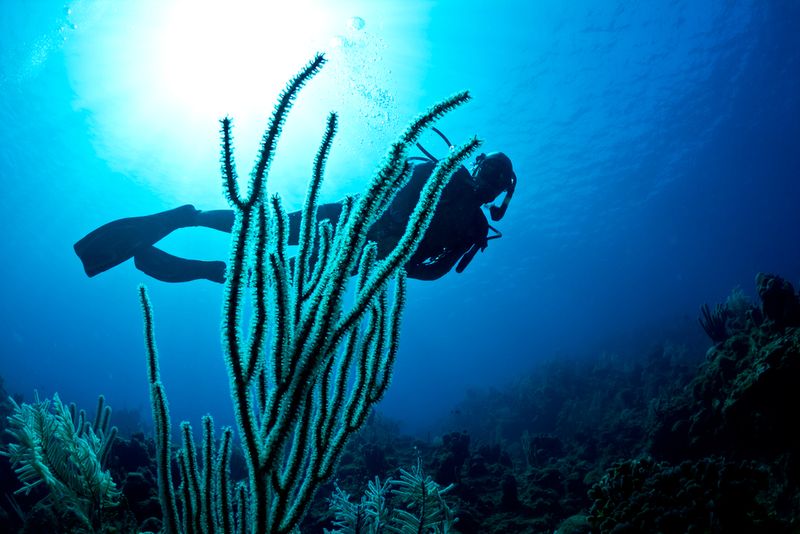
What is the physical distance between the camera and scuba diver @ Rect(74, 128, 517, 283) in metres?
5.07

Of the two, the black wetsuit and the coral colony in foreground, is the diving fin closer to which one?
the black wetsuit

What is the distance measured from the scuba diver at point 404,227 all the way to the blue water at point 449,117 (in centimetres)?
261

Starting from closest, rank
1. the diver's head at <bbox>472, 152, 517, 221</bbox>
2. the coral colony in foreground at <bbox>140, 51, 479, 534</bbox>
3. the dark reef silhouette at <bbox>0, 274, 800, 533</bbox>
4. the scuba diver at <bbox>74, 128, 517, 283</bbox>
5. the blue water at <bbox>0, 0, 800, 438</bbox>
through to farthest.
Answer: the coral colony in foreground at <bbox>140, 51, 479, 534</bbox>, the dark reef silhouette at <bbox>0, 274, 800, 533</bbox>, the scuba diver at <bbox>74, 128, 517, 283</bbox>, the diver's head at <bbox>472, 152, 517, 221</bbox>, the blue water at <bbox>0, 0, 800, 438</bbox>

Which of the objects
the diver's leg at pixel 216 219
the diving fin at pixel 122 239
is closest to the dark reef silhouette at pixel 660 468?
the diving fin at pixel 122 239

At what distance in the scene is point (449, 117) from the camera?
22.3 m

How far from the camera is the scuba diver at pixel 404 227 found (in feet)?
16.6

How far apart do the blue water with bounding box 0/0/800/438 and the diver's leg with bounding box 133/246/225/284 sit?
3.39 metres

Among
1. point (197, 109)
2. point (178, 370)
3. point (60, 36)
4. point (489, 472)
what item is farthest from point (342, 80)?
point (178, 370)

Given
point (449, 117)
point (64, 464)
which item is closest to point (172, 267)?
point (64, 464)

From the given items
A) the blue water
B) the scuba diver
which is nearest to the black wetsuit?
the scuba diver

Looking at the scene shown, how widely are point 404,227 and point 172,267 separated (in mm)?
3475

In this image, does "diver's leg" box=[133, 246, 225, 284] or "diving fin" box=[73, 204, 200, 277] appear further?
"diver's leg" box=[133, 246, 225, 284]

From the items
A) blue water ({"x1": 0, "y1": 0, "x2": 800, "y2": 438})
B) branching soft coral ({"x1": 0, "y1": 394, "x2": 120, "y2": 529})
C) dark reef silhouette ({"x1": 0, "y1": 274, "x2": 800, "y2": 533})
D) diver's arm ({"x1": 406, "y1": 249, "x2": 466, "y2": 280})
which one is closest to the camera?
branching soft coral ({"x1": 0, "y1": 394, "x2": 120, "y2": 529})

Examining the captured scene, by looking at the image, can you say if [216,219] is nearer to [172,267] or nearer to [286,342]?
[172,267]
